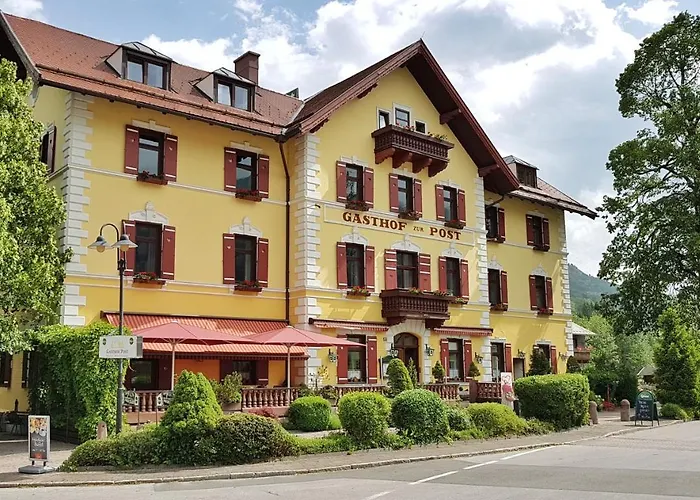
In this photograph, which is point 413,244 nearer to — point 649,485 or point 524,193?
point 524,193

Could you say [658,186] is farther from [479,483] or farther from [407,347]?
[479,483]

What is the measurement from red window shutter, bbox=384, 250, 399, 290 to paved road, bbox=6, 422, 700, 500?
12.3 meters

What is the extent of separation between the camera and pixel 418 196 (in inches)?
1245

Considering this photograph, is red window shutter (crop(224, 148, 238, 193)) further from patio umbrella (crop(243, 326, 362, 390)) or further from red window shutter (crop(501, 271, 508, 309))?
red window shutter (crop(501, 271, 508, 309))

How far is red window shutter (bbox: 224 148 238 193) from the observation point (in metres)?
27.3

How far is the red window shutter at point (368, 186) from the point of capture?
2981cm

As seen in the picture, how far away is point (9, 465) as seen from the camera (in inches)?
648

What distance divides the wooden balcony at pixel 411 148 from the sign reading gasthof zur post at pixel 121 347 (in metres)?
15.5

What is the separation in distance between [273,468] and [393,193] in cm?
1690

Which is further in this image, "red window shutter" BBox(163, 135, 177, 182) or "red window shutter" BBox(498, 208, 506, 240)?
"red window shutter" BBox(498, 208, 506, 240)

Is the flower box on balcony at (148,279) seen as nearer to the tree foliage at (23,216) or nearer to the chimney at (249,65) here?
the tree foliage at (23,216)

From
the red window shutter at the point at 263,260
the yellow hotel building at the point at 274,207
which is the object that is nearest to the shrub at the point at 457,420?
the yellow hotel building at the point at 274,207

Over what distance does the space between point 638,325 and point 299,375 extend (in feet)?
62.8

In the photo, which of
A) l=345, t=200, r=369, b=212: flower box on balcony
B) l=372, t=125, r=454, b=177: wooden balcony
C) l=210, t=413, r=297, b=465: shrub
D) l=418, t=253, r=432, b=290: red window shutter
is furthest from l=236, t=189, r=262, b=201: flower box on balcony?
l=210, t=413, r=297, b=465: shrub
